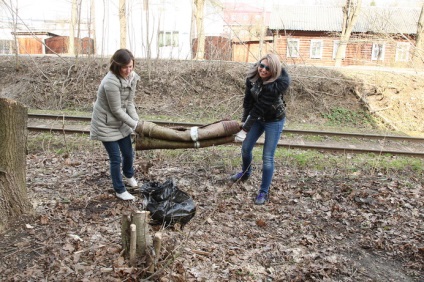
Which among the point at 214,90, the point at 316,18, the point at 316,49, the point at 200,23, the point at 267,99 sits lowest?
the point at 214,90

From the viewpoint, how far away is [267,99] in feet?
15.4

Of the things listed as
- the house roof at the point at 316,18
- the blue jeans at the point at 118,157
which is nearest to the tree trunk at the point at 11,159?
the blue jeans at the point at 118,157

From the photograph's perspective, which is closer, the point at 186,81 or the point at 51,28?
the point at 186,81

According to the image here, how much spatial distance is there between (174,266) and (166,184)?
1418mm

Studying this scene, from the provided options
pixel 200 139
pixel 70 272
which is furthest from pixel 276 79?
pixel 70 272

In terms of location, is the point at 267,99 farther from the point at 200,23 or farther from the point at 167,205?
the point at 200,23

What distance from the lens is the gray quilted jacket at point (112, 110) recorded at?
424 cm

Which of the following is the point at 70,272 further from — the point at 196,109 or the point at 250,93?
the point at 196,109

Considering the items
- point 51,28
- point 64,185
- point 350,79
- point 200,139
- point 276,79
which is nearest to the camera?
point 276,79

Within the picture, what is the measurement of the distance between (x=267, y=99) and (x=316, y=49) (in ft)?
90.9

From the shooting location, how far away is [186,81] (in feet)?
47.9

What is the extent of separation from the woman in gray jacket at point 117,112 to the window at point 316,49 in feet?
91.1

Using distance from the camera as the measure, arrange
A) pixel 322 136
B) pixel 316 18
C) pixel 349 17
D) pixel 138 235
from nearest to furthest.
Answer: pixel 138 235 < pixel 322 136 < pixel 349 17 < pixel 316 18

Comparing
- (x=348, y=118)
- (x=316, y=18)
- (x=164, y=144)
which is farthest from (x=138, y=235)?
(x=316, y=18)
